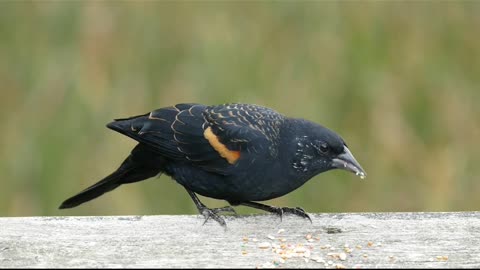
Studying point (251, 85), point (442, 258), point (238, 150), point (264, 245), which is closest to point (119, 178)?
point (238, 150)

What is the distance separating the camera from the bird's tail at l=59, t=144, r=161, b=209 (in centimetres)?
409

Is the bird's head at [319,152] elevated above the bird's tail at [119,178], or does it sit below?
above

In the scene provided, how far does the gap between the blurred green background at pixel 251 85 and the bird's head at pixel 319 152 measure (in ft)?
2.88

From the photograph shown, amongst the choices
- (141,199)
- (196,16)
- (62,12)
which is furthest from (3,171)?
(196,16)

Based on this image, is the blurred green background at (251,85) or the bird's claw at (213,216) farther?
the blurred green background at (251,85)

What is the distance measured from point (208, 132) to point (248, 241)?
0.71 meters

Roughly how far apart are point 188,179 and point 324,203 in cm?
110

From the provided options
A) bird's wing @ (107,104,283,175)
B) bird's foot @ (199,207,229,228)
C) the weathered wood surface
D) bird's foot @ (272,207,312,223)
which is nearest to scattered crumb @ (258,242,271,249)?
the weathered wood surface

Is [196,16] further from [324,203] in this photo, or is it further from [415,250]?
[415,250]

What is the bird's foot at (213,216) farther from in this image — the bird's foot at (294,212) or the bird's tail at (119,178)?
the bird's tail at (119,178)

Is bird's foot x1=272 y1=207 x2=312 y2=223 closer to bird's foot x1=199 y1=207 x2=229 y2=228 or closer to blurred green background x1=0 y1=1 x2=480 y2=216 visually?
bird's foot x1=199 y1=207 x2=229 y2=228

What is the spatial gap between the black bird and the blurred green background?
2.38ft

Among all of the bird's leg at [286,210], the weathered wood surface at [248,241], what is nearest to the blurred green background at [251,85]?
the bird's leg at [286,210]

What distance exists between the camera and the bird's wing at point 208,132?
3.76 m
